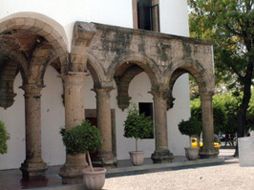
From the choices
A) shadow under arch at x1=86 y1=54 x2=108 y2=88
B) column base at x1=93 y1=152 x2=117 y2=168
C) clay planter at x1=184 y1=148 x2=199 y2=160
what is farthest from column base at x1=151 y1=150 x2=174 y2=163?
shadow under arch at x1=86 y1=54 x2=108 y2=88

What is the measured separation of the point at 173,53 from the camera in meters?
15.4

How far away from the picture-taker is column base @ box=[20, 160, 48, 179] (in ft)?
43.3

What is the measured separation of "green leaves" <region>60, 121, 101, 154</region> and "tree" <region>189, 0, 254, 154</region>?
10.3 metres

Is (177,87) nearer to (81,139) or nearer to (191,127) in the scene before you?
(191,127)

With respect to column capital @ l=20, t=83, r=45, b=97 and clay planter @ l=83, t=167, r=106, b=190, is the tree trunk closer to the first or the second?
column capital @ l=20, t=83, r=45, b=97

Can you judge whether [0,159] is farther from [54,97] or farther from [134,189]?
[134,189]

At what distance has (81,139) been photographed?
10711mm

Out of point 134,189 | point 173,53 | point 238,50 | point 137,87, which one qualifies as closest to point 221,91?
point 238,50

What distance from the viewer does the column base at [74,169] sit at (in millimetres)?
11188

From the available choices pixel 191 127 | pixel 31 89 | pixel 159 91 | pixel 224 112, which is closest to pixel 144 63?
pixel 159 91

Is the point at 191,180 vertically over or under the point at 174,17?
under

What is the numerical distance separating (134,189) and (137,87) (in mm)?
8919

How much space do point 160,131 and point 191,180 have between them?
3629mm

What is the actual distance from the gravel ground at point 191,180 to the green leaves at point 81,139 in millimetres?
1072
